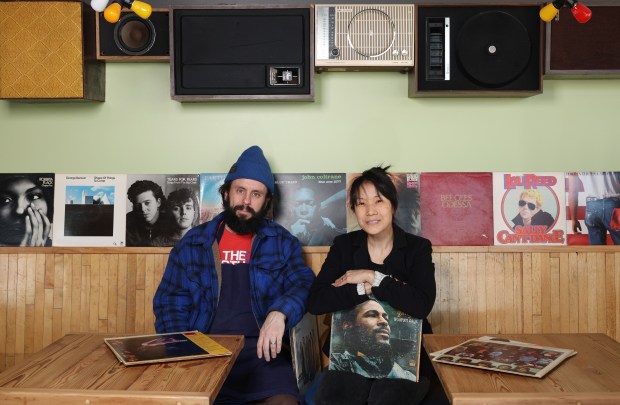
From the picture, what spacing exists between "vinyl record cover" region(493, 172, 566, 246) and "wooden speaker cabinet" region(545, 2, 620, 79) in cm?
54

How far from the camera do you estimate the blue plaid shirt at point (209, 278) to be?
103 inches

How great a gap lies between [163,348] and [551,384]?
1088 mm

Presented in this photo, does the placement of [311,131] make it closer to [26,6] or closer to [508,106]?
[508,106]

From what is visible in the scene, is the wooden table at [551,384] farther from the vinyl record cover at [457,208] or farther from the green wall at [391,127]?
the green wall at [391,127]

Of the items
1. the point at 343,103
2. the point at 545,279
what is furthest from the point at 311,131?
the point at 545,279

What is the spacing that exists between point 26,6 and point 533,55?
93.1 inches

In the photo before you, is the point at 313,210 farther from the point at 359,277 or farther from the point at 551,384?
the point at 551,384

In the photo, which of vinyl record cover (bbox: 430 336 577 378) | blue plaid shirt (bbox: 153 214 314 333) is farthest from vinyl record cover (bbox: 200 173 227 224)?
vinyl record cover (bbox: 430 336 577 378)

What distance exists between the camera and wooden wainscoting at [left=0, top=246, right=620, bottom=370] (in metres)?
3.13

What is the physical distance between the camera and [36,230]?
3193 millimetres

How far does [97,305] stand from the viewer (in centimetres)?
318

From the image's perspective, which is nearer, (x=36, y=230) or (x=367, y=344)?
(x=367, y=344)

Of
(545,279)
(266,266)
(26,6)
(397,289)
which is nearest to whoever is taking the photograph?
(397,289)

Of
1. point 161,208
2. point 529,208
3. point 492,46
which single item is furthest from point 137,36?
point 529,208
